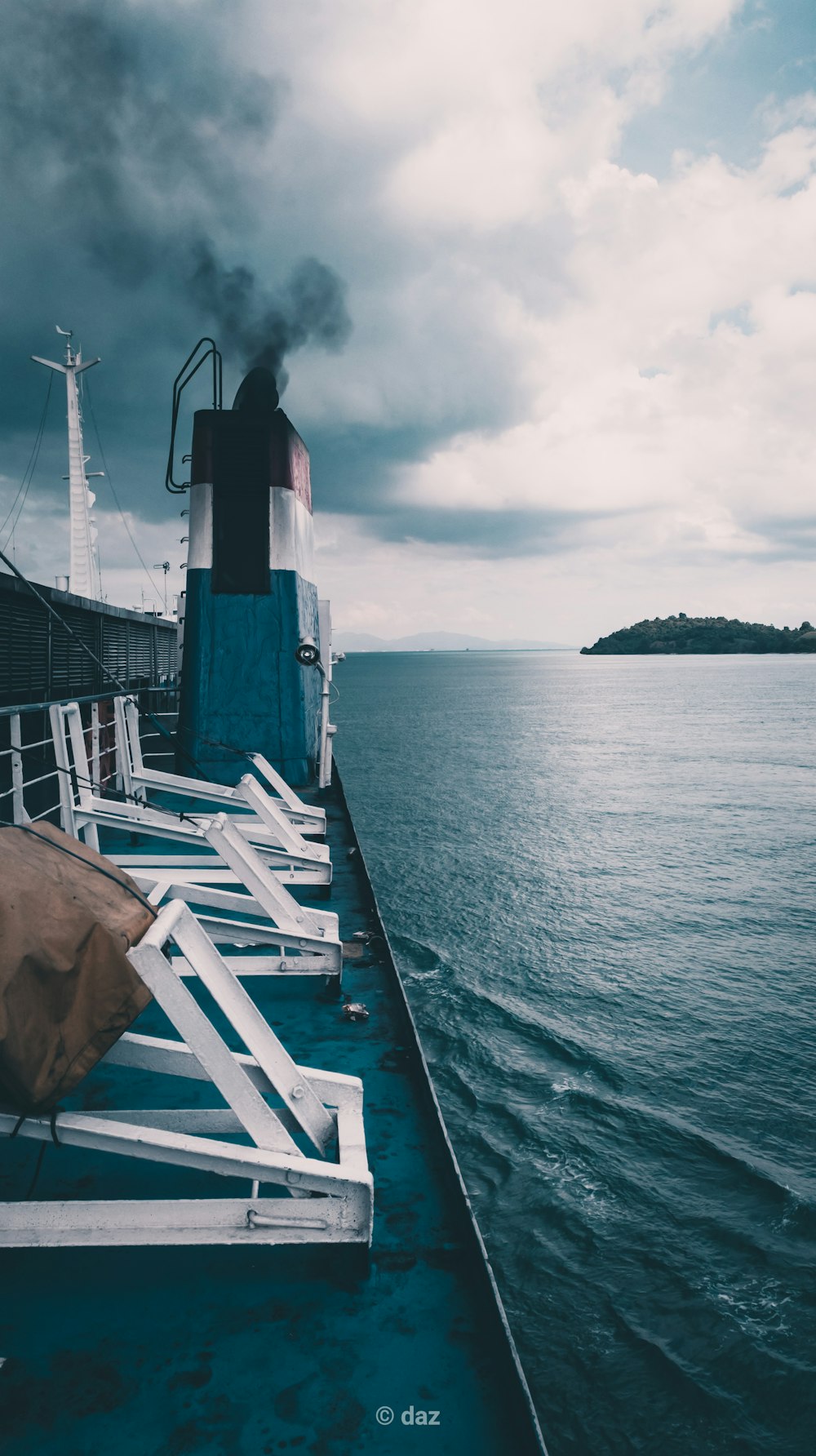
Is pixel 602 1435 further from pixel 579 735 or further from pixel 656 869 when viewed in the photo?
pixel 579 735

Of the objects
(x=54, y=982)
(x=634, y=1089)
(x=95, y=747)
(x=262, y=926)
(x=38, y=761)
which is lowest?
(x=634, y=1089)

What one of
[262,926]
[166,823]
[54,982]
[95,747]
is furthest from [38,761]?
[95,747]

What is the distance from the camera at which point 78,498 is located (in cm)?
2994

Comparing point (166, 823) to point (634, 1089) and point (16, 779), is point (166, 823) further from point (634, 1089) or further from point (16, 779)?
point (634, 1089)

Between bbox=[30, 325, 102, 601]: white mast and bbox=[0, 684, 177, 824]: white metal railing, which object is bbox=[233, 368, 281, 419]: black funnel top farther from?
bbox=[30, 325, 102, 601]: white mast

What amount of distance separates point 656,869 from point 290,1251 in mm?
22894

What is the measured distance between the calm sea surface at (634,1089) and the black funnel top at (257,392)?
1207 centimetres

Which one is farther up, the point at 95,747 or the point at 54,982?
the point at 95,747

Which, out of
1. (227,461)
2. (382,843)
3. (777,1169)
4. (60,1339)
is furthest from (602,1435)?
(382,843)

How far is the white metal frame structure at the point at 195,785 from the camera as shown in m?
9.70

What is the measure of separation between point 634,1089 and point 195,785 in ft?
26.8

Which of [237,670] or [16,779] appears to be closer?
[16,779]

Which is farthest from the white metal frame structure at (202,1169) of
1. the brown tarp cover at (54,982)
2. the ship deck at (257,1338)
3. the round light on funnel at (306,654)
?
the round light on funnel at (306,654)

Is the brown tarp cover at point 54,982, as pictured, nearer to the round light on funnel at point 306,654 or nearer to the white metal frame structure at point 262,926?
the white metal frame structure at point 262,926
